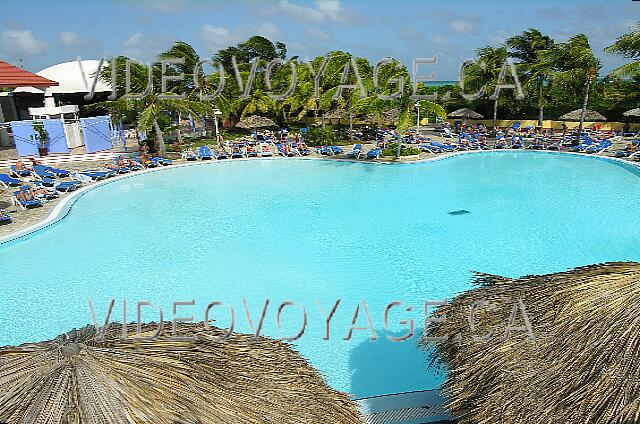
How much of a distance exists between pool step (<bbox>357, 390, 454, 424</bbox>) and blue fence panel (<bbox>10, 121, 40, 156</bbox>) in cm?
2214

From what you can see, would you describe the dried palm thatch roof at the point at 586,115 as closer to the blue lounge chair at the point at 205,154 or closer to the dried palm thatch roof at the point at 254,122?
the dried palm thatch roof at the point at 254,122

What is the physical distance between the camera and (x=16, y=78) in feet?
77.2

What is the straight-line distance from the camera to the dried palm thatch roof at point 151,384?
271 cm

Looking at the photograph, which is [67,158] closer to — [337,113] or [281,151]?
[281,151]

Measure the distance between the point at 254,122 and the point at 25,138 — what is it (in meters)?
12.3

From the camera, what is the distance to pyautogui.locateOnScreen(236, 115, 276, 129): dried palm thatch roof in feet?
98.1

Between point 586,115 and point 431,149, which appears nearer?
point 431,149

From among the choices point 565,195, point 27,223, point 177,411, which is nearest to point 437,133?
point 565,195

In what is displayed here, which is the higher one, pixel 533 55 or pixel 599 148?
pixel 533 55

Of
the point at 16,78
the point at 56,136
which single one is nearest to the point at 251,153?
the point at 56,136

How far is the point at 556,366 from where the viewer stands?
396 cm

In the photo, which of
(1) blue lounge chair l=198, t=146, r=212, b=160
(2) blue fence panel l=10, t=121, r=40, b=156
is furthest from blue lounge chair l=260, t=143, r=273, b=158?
(2) blue fence panel l=10, t=121, r=40, b=156

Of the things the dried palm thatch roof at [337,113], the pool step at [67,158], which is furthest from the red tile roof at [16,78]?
the dried palm thatch roof at [337,113]

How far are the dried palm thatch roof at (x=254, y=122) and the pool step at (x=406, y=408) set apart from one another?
997 inches
